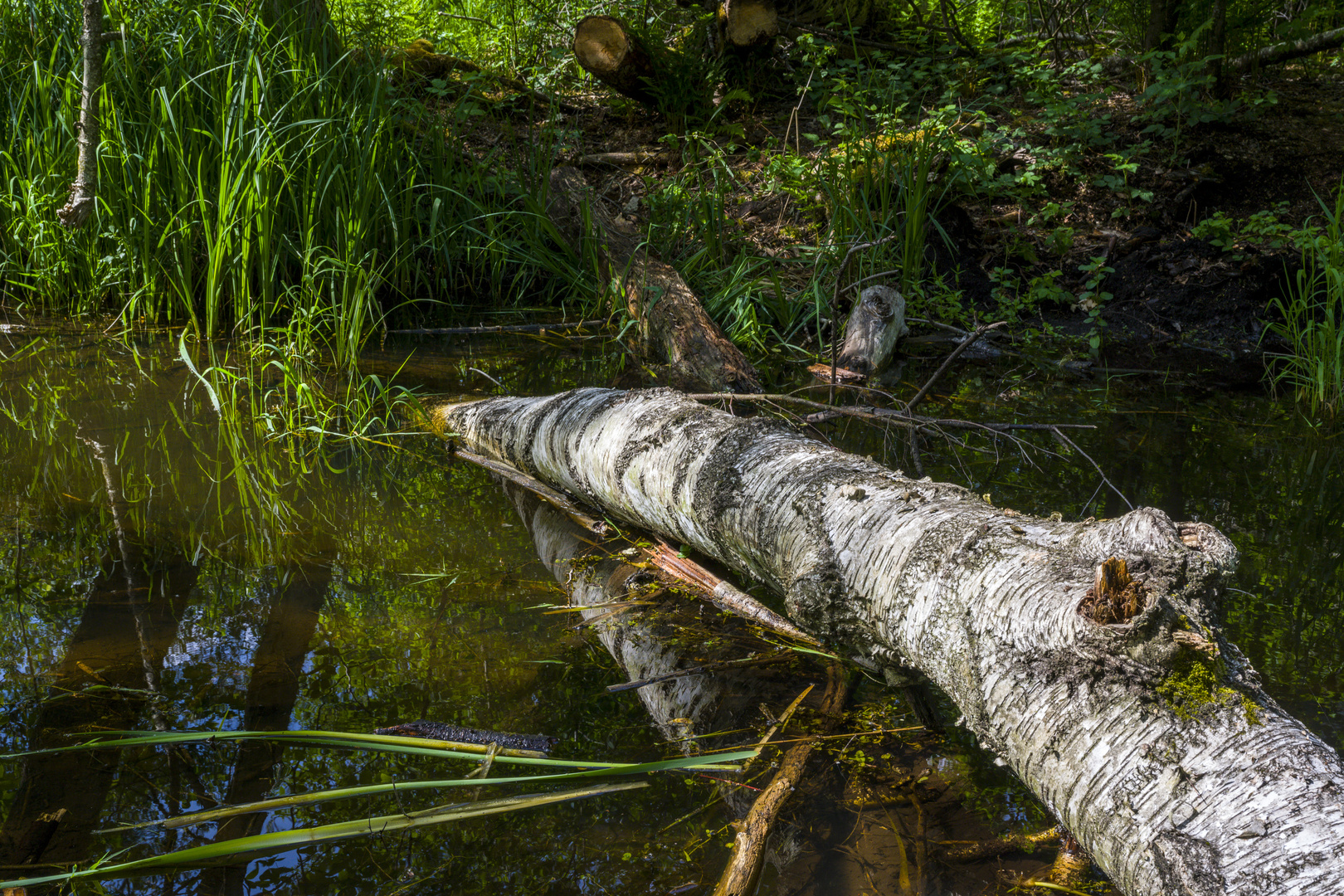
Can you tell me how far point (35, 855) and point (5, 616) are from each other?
2.58ft

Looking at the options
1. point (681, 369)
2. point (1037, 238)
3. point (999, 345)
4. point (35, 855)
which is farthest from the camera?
point (1037, 238)

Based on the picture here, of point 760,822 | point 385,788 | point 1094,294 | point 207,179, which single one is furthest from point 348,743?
point 1094,294

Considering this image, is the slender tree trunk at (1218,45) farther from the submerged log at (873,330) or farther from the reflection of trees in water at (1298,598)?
the reflection of trees in water at (1298,598)

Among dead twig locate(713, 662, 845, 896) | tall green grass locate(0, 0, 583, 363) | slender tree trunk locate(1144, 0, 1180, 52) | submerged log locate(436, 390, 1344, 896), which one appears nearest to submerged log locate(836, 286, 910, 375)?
tall green grass locate(0, 0, 583, 363)

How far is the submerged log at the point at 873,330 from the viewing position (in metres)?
4.06

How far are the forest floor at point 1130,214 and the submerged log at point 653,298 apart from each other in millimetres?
437

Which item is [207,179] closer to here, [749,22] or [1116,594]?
[1116,594]

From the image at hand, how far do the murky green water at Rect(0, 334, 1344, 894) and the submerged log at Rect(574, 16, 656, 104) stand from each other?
16.1 ft

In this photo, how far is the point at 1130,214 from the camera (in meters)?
5.48

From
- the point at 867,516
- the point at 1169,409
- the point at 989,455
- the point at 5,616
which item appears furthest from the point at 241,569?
the point at 1169,409

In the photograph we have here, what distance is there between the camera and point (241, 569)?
1982 mm

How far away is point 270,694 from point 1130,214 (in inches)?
232

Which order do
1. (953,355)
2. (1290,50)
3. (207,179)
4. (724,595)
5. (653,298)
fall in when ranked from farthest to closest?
(1290,50) < (653,298) < (207,179) < (953,355) < (724,595)

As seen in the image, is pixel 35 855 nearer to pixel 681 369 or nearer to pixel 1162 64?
pixel 681 369
